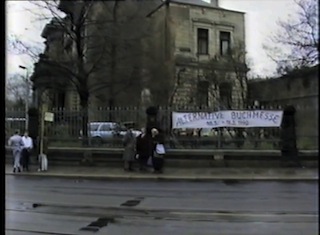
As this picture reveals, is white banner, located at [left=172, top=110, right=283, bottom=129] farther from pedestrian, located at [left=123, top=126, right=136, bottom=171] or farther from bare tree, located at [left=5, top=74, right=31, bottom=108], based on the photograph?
bare tree, located at [left=5, top=74, right=31, bottom=108]

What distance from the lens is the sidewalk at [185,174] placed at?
1803 cm

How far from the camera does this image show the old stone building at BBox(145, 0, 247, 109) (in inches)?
327

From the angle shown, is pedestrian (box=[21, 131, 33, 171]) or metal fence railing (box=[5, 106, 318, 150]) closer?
pedestrian (box=[21, 131, 33, 171])

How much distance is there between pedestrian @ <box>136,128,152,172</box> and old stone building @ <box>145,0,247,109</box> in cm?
205

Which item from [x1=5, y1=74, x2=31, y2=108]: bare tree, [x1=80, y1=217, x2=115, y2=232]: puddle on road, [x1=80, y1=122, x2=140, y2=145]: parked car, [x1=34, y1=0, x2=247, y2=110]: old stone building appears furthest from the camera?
[x1=80, y1=122, x2=140, y2=145]: parked car

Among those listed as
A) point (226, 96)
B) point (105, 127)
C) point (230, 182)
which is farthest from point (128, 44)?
point (105, 127)

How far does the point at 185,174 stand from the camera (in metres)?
19.2

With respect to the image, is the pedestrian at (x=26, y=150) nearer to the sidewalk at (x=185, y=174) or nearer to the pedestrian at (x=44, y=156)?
the sidewalk at (x=185, y=174)

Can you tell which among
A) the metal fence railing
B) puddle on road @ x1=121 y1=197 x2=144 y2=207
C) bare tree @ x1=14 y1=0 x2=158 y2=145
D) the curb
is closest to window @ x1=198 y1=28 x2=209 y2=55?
bare tree @ x1=14 y1=0 x2=158 y2=145

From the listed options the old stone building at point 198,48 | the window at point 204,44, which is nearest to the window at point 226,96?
the old stone building at point 198,48

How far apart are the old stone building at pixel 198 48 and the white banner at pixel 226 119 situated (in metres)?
0.71

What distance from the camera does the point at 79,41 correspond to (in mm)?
8289

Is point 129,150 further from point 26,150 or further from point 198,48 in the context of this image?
point 198,48

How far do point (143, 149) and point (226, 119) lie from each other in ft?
13.9
